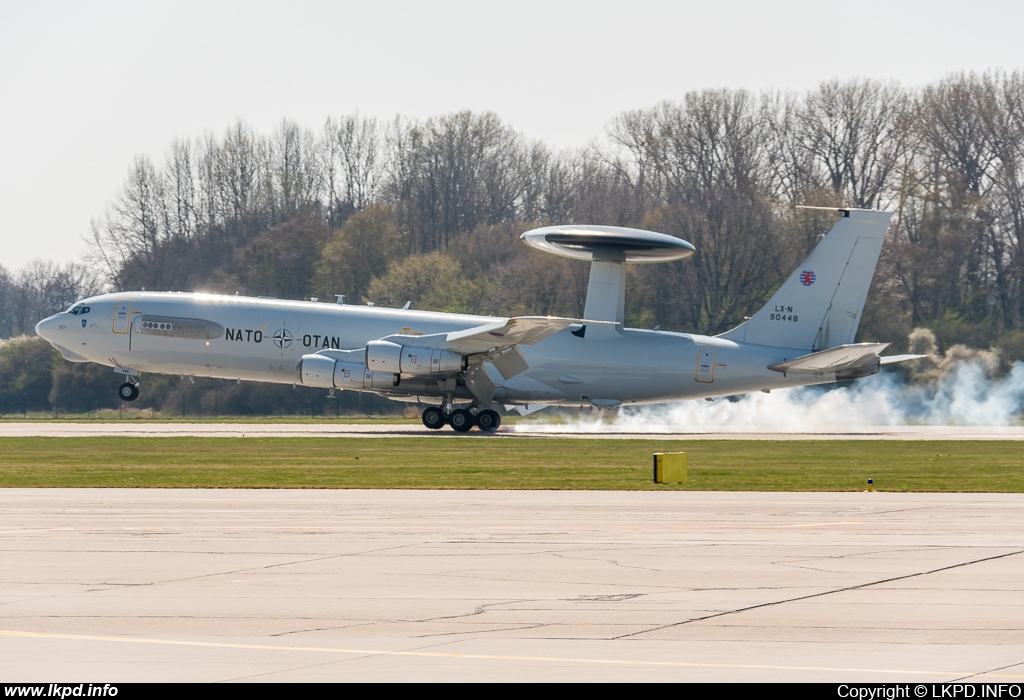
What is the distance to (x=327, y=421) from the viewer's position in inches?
2224

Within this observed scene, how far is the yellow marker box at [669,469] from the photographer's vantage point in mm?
24328

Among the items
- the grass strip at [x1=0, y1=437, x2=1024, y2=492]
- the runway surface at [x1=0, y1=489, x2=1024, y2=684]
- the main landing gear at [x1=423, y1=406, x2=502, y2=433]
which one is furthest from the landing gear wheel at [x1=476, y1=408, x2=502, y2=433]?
the runway surface at [x1=0, y1=489, x2=1024, y2=684]

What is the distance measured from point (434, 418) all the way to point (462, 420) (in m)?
1.26

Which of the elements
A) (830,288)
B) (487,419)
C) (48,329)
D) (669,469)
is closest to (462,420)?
(487,419)

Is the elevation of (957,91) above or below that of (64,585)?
above

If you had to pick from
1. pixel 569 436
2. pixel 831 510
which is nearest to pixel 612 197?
pixel 569 436

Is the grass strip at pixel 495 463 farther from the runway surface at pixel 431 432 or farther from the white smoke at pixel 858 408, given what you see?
the white smoke at pixel 858 408

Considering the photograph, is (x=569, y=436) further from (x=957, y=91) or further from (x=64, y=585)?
(x=957, y=91)

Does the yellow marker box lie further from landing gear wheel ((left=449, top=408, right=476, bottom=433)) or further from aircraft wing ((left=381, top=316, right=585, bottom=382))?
landing gear wheel ((left=449, top=408, right=476, bottom=433))

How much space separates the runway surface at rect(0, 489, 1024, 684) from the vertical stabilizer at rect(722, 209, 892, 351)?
1016 inches

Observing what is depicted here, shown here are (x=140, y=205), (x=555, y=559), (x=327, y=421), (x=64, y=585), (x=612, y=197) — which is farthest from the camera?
(x=140, y=205)

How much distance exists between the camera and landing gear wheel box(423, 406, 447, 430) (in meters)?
44.6

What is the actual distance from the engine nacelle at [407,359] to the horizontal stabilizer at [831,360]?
37.3 feet

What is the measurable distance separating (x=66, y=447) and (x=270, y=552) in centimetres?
2326
